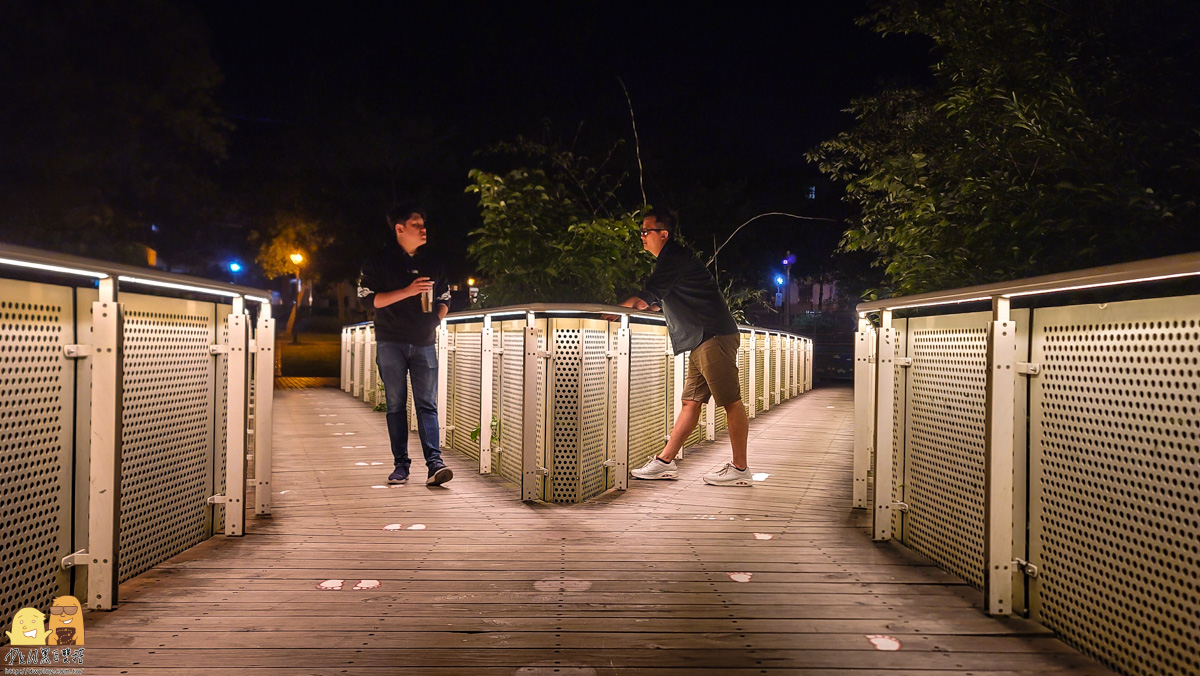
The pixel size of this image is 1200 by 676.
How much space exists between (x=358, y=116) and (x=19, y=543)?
3032 centimetres

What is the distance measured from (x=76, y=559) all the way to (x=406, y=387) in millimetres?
2589

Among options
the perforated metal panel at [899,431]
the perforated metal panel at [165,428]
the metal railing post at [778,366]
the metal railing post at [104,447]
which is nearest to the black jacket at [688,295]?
the perforated metal panel at [899,431]

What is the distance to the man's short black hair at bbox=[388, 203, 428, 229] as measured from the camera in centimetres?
536

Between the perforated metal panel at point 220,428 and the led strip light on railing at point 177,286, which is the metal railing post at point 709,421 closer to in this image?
the perforated metal panel at point 220,428

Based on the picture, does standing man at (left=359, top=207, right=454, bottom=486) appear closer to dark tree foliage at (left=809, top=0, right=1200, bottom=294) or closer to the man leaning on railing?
the man leaning on railing

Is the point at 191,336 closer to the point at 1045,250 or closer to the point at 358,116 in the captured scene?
the point at 1045,250

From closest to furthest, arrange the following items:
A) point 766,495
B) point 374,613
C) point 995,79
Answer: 1. point 374,613
2. point 766,495
3. point 995,79

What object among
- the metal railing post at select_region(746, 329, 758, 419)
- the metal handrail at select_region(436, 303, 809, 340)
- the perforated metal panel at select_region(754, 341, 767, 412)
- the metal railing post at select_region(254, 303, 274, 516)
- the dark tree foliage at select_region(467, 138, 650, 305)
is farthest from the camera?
the perforated metal panel at select_region(754, 341, 767, 412)

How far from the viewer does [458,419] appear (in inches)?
288

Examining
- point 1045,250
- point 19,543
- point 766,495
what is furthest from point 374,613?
point 1045,250

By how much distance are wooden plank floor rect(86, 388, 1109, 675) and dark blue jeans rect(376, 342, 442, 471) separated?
401 millimetres

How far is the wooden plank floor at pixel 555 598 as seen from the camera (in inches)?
101

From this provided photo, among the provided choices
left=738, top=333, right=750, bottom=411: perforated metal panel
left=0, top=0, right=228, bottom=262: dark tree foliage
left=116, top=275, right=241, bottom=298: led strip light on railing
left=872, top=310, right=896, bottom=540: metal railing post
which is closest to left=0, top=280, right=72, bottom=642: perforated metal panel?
left=116, top=275, right=241, bottom=298: led strip light on railing

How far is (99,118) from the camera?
21828 millimetres
